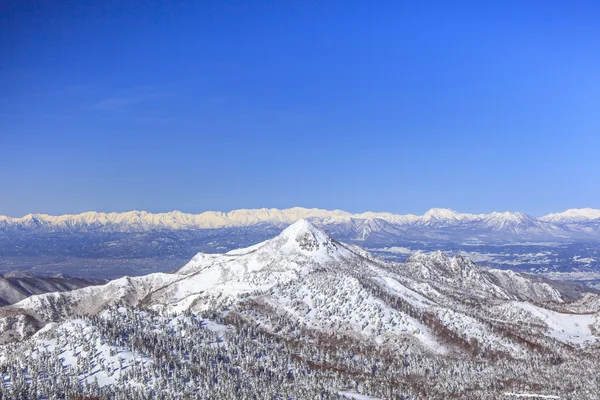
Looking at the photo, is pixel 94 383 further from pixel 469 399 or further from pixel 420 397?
pixel 469 399

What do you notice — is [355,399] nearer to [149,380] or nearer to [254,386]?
[254,386]

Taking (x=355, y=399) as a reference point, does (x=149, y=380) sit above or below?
above

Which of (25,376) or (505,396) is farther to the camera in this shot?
(505,396)

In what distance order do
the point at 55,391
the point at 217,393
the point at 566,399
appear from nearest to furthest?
the point at 55,391 → the point at 217,393 → the point at 566,399

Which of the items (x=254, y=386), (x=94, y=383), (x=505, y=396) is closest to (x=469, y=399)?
(x=505, y=396)

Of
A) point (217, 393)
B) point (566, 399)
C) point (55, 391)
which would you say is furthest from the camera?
point (566, 399)

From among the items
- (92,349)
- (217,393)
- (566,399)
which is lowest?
(566,399)

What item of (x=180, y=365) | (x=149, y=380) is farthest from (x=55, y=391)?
(x=180, y=365)

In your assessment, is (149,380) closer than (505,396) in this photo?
Yes

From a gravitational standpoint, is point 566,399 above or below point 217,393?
below
